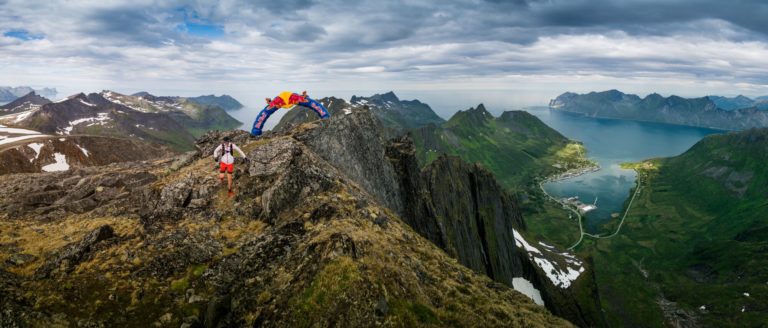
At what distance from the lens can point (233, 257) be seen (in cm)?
2272

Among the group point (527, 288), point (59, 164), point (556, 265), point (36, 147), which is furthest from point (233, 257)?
point (36, 147)

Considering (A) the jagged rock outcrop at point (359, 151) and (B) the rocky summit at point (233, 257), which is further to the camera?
(A) the jagged rock outcrop at point (359, 151)

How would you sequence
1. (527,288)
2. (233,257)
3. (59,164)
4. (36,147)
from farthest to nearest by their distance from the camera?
1. (36,147)
2. (59,164)
3. (527,288)
4. (233,257)

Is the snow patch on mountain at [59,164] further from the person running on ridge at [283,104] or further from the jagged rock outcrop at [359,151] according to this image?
the jagged rock outcrop at [359,151]

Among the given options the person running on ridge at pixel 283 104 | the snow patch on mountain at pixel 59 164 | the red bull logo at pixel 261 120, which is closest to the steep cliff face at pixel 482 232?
the person running on ridge at pixel 283 104

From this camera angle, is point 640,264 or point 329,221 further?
point 640,264

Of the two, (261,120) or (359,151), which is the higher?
(261,120)

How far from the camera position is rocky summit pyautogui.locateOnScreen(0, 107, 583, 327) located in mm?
17109

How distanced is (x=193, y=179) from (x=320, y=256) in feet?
65.7

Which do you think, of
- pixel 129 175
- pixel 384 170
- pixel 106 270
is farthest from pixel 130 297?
pixel 384 170

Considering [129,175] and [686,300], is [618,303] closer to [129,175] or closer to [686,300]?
[686,300]

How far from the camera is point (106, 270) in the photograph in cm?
2152

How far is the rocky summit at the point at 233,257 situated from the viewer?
1711 centimetres

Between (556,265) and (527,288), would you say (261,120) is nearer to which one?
(527,288)
